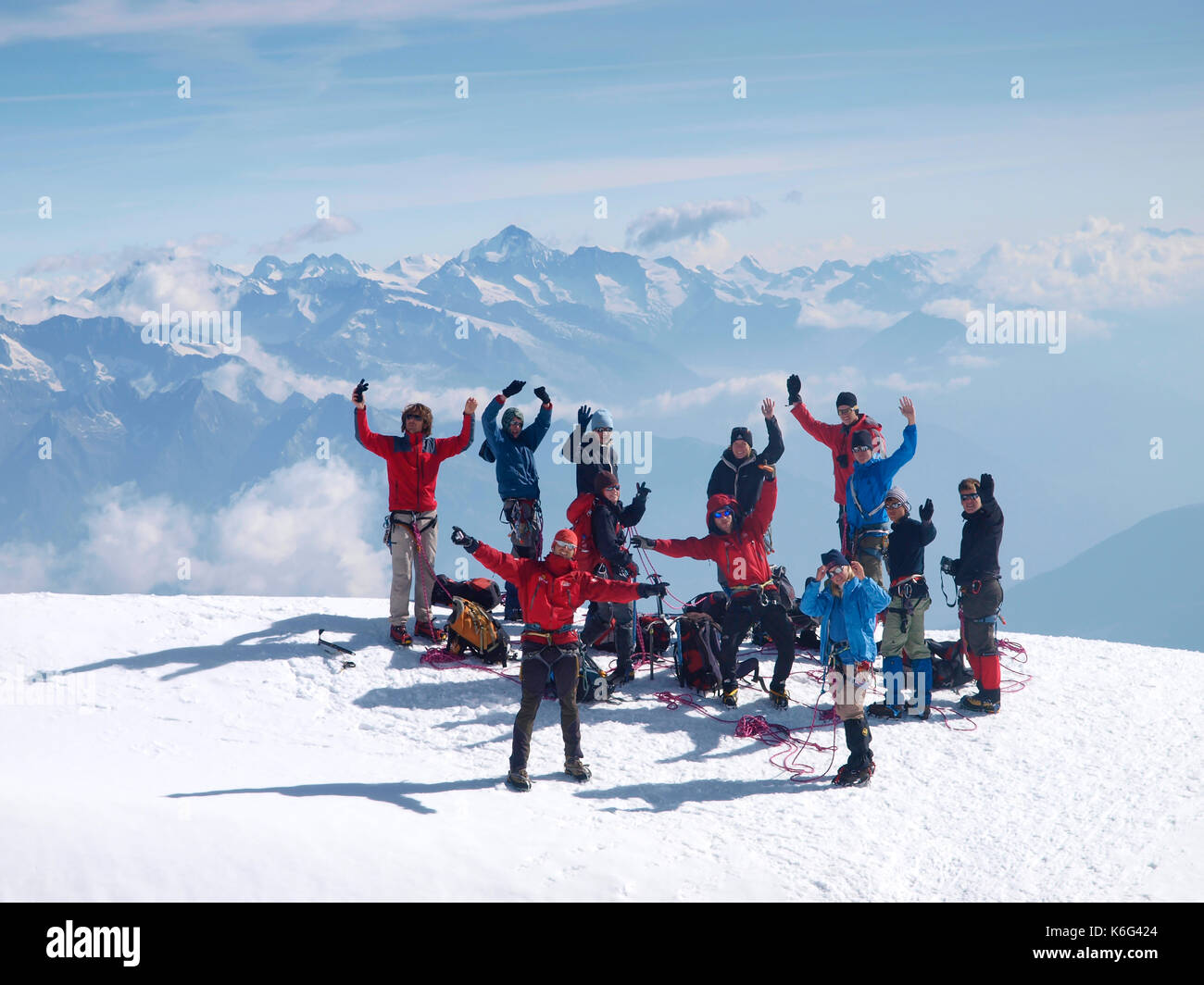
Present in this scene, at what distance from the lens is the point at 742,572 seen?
38.9ft

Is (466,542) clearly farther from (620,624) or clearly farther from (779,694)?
(779,694)

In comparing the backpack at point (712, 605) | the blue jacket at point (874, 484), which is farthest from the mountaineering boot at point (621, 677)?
the blue jacket at point (874, 484)

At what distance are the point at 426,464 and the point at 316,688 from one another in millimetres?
3337

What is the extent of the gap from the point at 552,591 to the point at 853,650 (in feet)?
11.1

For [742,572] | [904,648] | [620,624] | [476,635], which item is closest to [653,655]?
[620,624]

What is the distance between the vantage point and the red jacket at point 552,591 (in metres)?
9.59

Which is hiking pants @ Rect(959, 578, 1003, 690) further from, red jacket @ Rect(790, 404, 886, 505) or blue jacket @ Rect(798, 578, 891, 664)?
blue jacket @ Rect(798, 578, 891, 664)

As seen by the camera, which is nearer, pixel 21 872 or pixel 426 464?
pixel 21 872

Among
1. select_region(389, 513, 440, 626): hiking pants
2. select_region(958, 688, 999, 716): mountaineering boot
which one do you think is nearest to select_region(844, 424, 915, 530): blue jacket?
select_region(958, 688, 999, 716): mountaineering boot

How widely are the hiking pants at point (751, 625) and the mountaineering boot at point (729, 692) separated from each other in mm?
69

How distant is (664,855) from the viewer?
8.25 metres

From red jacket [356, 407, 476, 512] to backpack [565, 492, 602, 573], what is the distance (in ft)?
6.16
